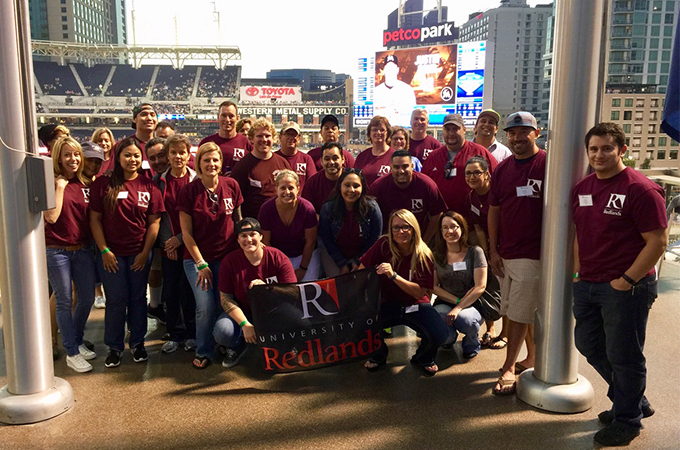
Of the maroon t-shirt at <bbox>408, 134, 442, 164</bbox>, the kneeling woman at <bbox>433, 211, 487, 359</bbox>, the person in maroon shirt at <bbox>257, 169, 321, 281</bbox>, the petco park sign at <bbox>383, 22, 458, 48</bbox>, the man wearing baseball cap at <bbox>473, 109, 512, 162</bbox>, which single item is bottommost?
the kneeling woman at <bbox>433, 211, 487, 359</bbox>

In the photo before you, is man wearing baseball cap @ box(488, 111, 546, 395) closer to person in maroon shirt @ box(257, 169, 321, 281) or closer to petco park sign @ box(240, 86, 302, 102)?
person in maroon shirt @ box(257, 169, 321, 281)

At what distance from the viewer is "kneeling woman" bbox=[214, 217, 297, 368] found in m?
3.87

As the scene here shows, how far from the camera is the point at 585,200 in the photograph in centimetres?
298

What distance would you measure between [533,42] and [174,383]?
423 feet

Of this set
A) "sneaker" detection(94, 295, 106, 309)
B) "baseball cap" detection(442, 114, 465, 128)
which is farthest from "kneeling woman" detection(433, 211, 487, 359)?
"sneaker" detection(94, 295, 106, 309)

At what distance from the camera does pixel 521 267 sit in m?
3.62

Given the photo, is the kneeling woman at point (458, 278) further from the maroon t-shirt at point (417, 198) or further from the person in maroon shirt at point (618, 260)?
the person in maroon shirt at point (618, 260)

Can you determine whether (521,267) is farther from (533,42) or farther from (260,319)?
(533,42)

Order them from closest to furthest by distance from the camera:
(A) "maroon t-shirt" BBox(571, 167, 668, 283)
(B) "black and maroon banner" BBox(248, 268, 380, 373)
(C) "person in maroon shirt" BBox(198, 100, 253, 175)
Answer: (A) "maroon t-shirt" BBox(571, 167, 668, 283), (B) "black and maroon banner" BBox(248, 268, 380, 373), (C) "person in maroon shirt" BBox(198, 100, 253, 175)

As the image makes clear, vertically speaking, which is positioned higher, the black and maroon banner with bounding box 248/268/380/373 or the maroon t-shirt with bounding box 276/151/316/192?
the maroon t-shirt with bounding box 276/151/316/192

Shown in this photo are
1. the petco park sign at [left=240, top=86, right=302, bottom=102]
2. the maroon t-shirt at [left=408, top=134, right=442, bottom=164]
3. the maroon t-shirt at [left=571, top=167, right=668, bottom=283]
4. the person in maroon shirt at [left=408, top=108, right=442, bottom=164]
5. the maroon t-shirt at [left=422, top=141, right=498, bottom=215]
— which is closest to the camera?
the maroon t-shirt at [left=571, top=167, right=668, bottom=283]

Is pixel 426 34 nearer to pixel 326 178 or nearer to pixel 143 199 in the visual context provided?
pixel 326 178

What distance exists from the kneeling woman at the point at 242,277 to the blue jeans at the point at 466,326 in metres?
1.18

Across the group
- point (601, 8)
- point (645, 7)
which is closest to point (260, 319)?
point (601, 8)
